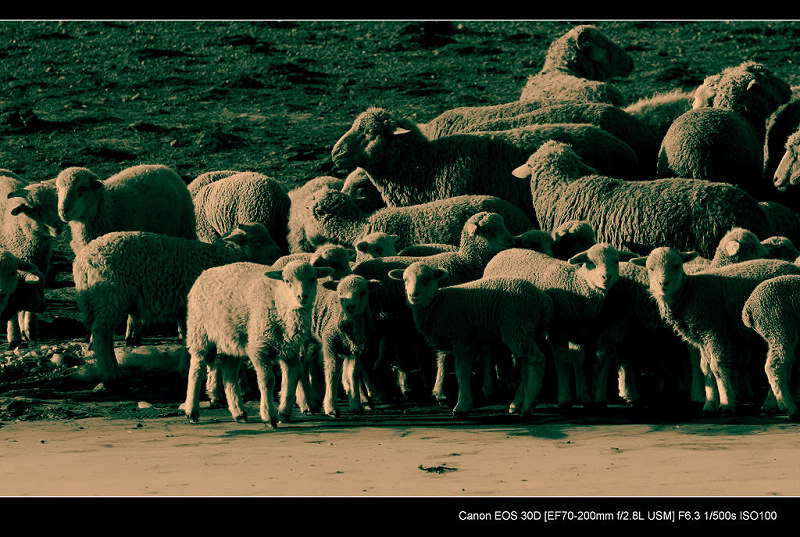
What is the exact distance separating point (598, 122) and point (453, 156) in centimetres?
178

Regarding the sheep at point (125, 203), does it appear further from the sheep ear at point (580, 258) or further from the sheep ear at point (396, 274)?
the sheep ear at point (580, 258)

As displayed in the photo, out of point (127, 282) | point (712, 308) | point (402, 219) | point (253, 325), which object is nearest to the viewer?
point (253, 325)

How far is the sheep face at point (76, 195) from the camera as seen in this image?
1498cm

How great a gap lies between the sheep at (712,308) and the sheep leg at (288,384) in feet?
9.14

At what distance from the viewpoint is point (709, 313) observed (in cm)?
1184

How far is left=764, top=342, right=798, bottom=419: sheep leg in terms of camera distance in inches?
450

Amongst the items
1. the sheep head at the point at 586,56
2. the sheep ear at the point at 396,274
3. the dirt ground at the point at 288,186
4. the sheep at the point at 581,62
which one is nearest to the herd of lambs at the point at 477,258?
the sheep ear at the point at 396,274

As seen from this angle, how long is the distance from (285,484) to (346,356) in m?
2.83

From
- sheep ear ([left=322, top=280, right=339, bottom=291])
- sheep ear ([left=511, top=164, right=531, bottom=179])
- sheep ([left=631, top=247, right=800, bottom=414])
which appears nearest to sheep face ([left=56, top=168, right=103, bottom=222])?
sheep ear ([left=322, top=280, right=339, bottom=291])

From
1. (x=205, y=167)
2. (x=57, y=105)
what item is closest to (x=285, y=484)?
(x=205, y=167)

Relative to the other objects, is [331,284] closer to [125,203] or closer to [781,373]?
[781,373]

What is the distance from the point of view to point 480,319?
12.0 m

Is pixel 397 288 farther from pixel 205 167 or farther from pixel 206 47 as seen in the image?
pixel 206 47

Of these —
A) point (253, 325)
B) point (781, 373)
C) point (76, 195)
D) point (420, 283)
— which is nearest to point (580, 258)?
point (420, 283)
